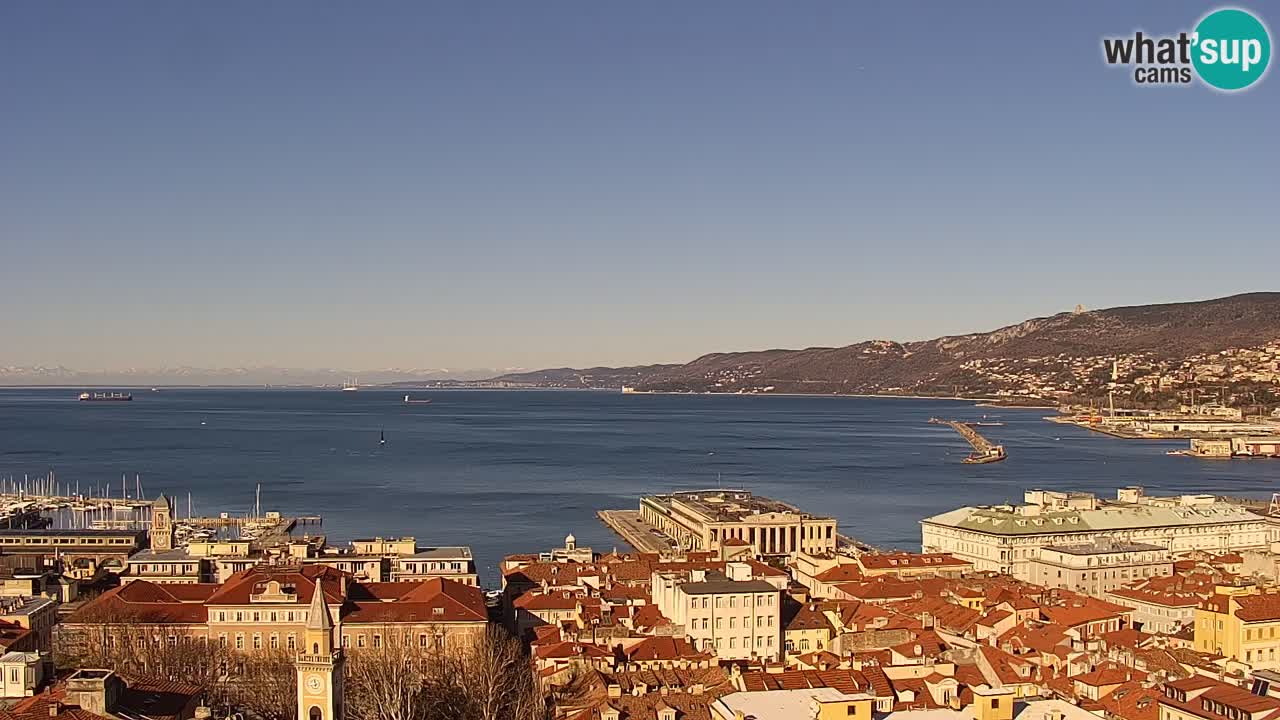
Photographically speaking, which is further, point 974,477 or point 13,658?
point 974,477

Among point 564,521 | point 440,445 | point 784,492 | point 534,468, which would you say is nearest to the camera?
point 564,521

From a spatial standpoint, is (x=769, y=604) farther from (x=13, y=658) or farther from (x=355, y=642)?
(x=13, y=658)

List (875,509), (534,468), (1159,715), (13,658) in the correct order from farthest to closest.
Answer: (534,468) < (875,509) < (1159,715) < (13,658)

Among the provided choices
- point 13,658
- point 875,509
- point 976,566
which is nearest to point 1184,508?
point 976,566

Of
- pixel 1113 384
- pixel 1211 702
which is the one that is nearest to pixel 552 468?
pixel 1211 702

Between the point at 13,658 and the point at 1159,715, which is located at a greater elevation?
A: the point at 13,658

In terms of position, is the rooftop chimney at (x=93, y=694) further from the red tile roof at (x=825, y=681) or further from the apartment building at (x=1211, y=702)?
the apartment building at (x=1211, y=702)

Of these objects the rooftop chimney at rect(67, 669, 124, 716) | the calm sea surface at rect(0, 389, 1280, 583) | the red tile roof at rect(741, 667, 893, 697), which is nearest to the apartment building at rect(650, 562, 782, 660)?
the red tile roof at rect(741, 667, 893, 697)

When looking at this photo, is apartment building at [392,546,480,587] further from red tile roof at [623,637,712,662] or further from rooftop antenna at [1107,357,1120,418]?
rooftop antenna at [1107,357,1120,418]
